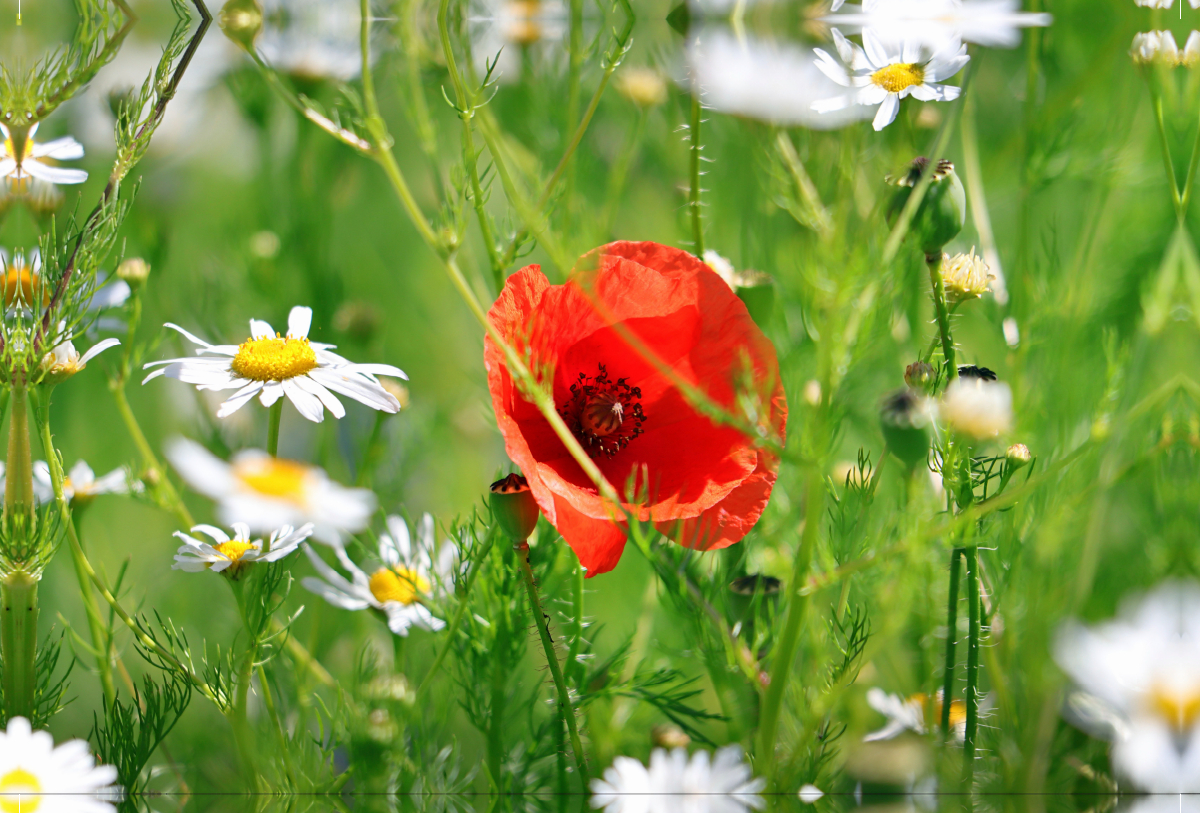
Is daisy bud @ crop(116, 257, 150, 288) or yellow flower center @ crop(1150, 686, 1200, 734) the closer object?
yellow flower center @ crop(1150, 686, 1200, 734)

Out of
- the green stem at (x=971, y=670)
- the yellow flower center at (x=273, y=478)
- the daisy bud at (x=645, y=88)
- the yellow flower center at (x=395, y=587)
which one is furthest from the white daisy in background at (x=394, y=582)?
the daisy bud at (x=645, y=88)

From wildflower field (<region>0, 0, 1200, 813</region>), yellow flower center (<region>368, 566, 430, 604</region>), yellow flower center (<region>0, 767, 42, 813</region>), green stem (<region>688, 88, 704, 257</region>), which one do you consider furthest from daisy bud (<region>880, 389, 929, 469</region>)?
yellow flower center (<region>0, 767, 42, 813</region>)

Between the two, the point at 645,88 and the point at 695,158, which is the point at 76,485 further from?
the point at 645,88

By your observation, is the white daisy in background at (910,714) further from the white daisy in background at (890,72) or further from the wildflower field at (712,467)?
the white daisy in background at (890,72)

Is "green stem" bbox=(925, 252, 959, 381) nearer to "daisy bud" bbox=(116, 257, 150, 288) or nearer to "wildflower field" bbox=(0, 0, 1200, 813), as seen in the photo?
"wildflower field" bbox=(0, 0, 1200, 813)

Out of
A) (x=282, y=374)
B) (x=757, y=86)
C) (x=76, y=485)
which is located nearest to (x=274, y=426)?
(x=282, y=374)

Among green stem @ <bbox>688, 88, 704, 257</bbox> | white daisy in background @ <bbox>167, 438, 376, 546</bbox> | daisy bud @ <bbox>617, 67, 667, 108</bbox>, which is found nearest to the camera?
white daisy in background @ <bbox>167, 438, 376, 546</bbox>

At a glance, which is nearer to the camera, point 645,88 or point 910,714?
point 910,714
